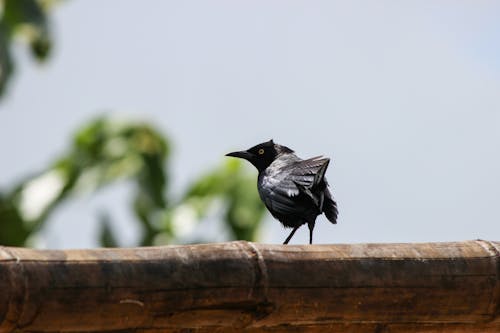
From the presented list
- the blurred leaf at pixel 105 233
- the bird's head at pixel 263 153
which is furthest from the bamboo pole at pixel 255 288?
the blurred leaf at pixel 105 233

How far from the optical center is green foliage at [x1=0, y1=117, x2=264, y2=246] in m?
12.3

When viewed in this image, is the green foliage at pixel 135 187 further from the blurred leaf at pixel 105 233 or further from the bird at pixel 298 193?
the bird at pixel 298 193

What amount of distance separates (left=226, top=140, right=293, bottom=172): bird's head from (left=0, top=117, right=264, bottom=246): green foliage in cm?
627

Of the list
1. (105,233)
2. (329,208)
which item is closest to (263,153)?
(329,208)

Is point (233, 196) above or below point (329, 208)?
below

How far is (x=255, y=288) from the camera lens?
3.37 m

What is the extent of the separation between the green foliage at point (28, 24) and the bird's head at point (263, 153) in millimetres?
7196

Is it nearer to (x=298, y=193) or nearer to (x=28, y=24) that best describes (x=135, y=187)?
(x=28, y=24)

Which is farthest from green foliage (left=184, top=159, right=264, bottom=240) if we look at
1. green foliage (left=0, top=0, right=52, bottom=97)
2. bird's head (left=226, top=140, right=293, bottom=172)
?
bird's head (left=226, top=140, right=293, bottom=172)

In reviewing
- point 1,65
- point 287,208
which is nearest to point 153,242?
point 1,65

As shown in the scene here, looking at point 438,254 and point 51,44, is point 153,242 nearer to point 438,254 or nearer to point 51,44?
point 51,44

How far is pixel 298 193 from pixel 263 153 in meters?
1.04

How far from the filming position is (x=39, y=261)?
3.06m

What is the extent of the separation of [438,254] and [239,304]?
0.77 metres
